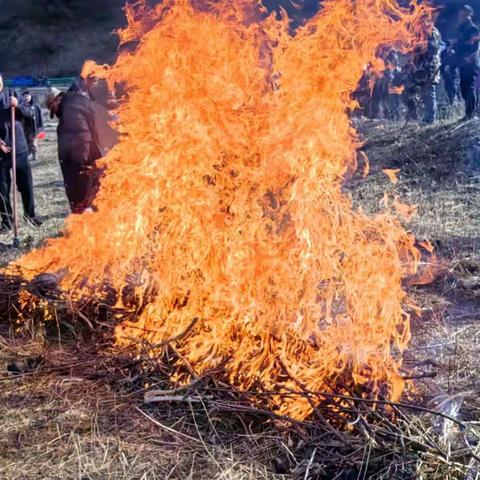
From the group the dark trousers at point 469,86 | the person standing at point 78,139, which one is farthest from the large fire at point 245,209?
the dark trousers at point 469,86

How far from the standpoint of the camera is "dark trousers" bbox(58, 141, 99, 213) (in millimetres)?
7898

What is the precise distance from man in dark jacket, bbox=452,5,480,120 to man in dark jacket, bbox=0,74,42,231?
860 centimetres

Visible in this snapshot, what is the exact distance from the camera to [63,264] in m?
4.97

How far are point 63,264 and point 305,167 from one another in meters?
2.17

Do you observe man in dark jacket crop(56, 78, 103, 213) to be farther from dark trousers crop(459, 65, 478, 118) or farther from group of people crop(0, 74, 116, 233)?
dark trousers crop(459, 65, 478, 118)

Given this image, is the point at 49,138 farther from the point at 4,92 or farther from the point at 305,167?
the point at 305,167

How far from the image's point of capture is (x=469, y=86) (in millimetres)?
12109

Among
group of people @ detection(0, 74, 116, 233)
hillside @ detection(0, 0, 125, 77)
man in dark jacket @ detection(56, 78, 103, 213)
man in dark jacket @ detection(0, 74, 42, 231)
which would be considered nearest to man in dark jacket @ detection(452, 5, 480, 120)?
group of people @ detection(0, 74, 116, 233)

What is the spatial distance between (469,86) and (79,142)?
26.9 ft

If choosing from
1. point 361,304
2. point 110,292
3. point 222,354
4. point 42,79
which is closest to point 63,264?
point 110,292

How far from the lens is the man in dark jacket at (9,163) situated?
8.00 m

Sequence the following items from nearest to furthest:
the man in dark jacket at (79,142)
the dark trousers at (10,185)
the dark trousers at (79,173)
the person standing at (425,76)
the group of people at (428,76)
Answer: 1. the man in dark jacket at (79,142)
2. the dark trousers at (79,173)
3. the dark trousers at (10,185)
4. the group of people at (428,76)
5. the person standing at (425,76)

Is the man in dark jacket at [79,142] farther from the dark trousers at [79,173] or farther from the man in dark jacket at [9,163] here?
the man in dark jacket at [9,163]

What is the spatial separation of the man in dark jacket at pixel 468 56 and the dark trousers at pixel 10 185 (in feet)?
28.4
